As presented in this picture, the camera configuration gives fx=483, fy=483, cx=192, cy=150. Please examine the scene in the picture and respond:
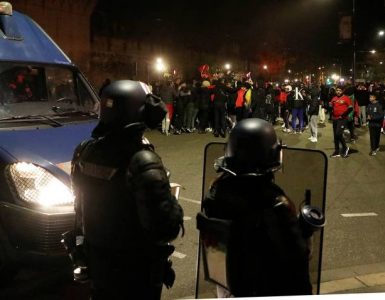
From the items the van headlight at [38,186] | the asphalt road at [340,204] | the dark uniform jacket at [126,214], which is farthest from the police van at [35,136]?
the dark uniform jacket at [126,214]

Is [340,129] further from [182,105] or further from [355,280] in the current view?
[355,280]

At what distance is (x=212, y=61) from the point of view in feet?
146

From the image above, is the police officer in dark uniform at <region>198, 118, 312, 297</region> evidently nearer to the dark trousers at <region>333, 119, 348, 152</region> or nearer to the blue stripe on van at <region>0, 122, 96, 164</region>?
the blue stripe on van at <region>0, 122, 96, 164</region>

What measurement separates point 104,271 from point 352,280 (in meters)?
2.85

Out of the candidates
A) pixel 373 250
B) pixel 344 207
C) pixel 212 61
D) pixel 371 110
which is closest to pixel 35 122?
pixel 373 250

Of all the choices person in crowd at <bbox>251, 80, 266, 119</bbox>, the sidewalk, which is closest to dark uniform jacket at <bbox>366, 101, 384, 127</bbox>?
person in crowd at <bbox>251, 80, 266, 119</bbox>

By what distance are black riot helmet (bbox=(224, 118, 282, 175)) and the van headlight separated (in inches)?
83.7

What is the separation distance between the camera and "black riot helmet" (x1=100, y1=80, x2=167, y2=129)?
8.85ft

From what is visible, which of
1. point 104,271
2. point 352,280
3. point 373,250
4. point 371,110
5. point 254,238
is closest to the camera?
point 254,238

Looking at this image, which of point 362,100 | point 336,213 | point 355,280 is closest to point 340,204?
point 336,213

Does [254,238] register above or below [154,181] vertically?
below

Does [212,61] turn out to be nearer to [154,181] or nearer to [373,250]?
[373,250]

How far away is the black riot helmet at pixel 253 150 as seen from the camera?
7.36 ft

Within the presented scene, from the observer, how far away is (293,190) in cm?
345
